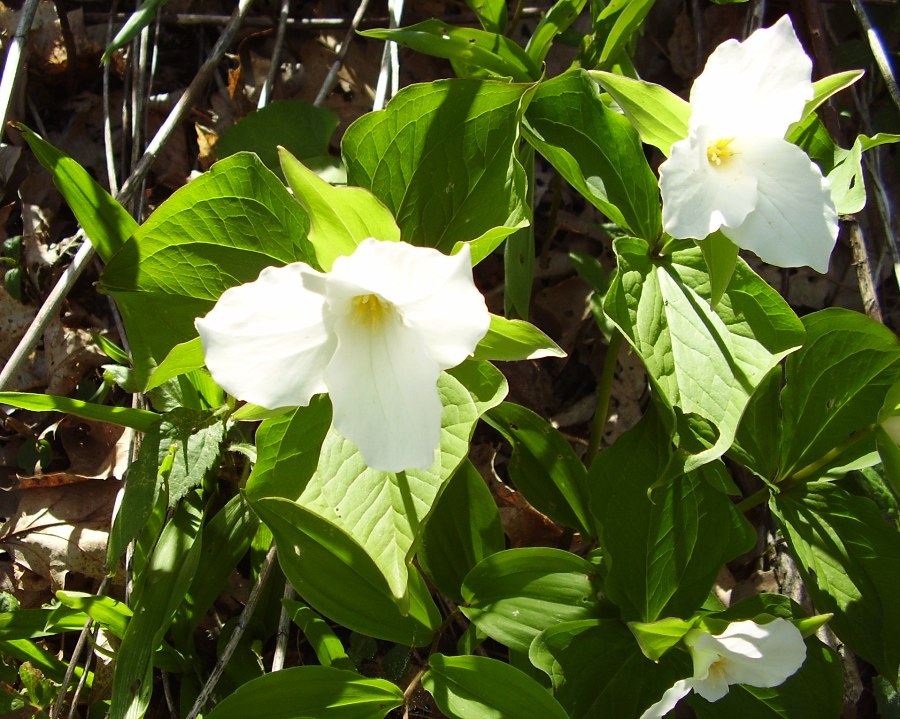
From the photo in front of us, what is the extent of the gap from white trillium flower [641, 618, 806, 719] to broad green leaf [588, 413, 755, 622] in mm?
169

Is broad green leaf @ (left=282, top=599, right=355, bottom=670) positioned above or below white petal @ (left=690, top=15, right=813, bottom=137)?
below

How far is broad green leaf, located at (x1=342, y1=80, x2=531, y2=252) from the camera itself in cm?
121

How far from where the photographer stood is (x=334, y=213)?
105cm

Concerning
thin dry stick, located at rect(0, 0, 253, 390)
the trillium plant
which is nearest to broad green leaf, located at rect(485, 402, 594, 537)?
the trillium plant

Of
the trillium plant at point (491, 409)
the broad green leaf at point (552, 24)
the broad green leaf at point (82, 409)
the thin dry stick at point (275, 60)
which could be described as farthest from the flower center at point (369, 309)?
the thin dry stick at point (275, 60)

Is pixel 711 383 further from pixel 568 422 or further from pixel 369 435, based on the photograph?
pixel 568 422

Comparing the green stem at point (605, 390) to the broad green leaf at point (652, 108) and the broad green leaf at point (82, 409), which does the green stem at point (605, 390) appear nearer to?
the broad green leaf at point (652, 108)

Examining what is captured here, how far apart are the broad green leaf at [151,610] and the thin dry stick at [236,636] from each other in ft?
0.35

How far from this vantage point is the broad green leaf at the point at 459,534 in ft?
4.97

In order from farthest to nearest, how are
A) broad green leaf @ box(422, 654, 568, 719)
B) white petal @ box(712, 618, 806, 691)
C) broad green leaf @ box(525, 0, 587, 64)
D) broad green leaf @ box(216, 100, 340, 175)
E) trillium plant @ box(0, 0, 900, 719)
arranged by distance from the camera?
broad green leaf @ box(216, 100, 340, 175)
broad green leaf @ box(525, 0, 587, 64)
broad green leaf @ box(422, 654, 568, 719)
white petal @ box(712, 618, 806, 691)
trillium plant @ box(0, 0, 900, 719)

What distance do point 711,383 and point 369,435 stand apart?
66cm

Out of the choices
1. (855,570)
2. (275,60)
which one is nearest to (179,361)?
(275,60)

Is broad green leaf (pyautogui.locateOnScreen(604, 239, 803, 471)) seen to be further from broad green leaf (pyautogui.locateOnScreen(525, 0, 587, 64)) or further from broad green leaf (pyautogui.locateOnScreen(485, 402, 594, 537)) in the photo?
broad green leaf (pyautogui.locateOnScreen(525, 0, 587, 64))

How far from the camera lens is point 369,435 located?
40.3 inches
